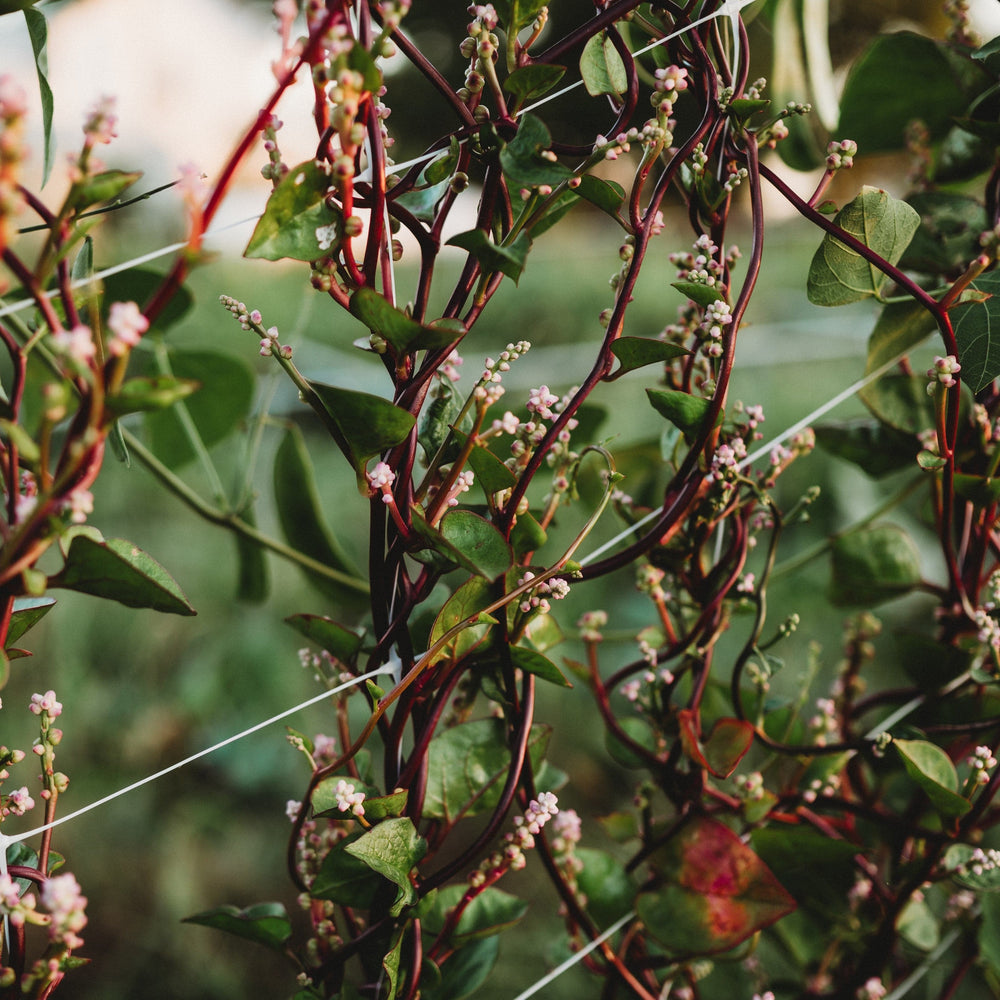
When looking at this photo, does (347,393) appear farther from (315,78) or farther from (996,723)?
(996,723)

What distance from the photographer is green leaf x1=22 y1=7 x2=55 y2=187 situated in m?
0.20

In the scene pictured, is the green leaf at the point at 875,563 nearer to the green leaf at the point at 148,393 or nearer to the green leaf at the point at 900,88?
the green leaf at the point at 900,88

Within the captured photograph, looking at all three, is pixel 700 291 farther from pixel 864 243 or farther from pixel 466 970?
pixel 466 970

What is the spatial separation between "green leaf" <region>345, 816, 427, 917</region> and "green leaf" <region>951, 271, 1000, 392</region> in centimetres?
19

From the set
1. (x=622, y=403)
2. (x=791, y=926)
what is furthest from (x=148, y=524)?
(x=791, y=926)

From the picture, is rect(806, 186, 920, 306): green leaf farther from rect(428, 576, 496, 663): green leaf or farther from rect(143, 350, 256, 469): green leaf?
rect(143, 350, 256, 469): green leaf

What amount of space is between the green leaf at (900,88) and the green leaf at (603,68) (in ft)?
0.54

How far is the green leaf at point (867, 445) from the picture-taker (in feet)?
1.10

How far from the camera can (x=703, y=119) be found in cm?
22

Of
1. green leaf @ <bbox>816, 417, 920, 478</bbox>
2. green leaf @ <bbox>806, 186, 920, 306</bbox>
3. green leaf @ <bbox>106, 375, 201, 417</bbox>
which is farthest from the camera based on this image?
green leaf @ <bbox>816, 417, 920, 478</bbox>

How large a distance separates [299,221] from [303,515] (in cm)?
19

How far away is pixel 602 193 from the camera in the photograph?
0.68 feet

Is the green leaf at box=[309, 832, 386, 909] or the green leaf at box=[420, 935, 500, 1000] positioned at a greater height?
the green leaf at box=[309, 832, 386, 909]

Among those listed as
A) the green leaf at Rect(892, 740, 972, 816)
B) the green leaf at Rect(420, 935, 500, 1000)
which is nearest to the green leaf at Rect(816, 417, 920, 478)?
the green leaf at Rect(892, 740, 972, 816)
